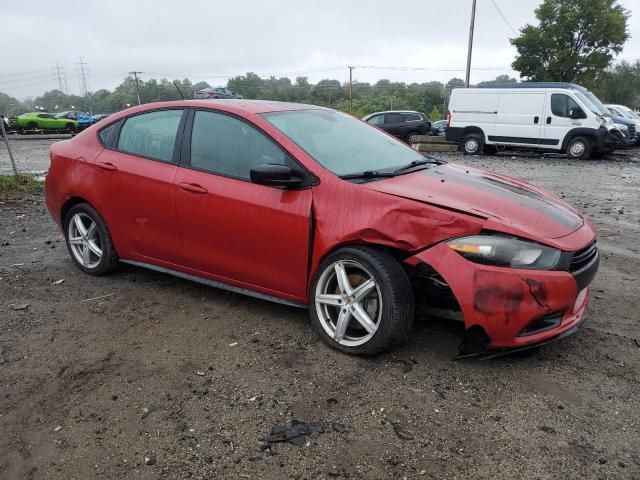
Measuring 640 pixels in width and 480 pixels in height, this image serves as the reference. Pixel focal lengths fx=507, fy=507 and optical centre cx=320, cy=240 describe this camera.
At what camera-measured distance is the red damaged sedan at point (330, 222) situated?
2711 mm

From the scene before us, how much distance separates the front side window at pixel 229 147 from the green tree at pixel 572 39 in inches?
1349

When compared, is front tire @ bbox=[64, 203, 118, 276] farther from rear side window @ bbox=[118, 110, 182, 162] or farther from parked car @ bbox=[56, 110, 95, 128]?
parked car @ bbox=[56, 110, 95, 128]

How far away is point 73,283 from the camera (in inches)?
→ 171

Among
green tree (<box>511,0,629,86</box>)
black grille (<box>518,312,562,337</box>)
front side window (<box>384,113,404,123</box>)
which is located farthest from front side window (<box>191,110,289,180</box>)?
green tree (<box>511,0,629,86</box>)

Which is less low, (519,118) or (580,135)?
(519,118)

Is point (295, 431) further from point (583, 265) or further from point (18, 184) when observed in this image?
point (18, 184)

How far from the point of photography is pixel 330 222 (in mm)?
3055

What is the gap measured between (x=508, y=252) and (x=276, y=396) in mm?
1445

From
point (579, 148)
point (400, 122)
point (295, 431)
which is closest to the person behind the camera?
point (295, 431)

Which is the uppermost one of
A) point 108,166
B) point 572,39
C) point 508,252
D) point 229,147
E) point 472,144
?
point 572,39

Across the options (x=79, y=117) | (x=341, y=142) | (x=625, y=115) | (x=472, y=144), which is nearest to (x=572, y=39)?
(x=625, y=115)

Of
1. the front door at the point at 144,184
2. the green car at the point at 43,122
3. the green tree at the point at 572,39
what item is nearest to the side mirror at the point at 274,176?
the front door at the point at 144,184

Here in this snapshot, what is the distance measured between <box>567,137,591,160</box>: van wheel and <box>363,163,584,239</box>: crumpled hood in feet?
42.4

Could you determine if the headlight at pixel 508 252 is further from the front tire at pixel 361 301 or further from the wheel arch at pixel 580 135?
the wheel arch at pixel 580 135
